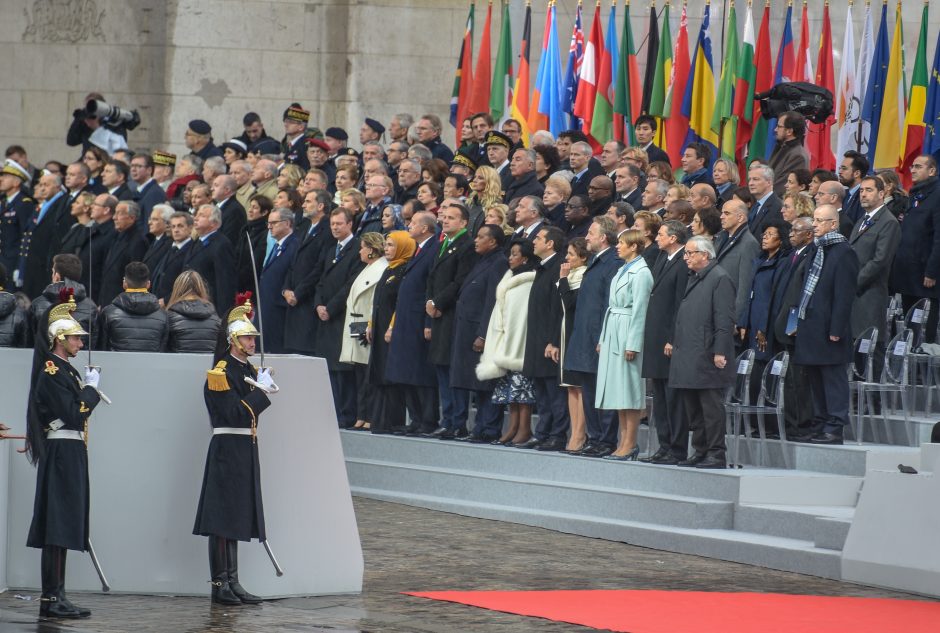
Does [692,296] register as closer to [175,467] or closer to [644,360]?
[644,360]

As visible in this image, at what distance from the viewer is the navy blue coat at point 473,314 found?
15.2m

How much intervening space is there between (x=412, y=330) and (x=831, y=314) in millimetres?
3846

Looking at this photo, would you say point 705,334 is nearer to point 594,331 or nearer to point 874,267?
point 594,331

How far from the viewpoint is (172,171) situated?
69.7 ft

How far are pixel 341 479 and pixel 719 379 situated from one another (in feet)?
11.1

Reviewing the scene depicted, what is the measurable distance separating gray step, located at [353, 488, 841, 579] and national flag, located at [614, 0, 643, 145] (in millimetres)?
7464

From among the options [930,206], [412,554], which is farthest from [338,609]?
[930,206]

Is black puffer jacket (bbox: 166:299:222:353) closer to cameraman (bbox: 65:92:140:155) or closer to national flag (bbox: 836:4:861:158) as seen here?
national flag (bbox: 836:4:861:158)

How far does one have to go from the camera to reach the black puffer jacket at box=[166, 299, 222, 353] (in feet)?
40.4

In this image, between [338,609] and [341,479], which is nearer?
[338,609]

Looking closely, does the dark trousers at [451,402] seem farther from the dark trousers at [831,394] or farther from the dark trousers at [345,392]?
the dark trousers at [831,394]

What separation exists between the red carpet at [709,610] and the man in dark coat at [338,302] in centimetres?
598

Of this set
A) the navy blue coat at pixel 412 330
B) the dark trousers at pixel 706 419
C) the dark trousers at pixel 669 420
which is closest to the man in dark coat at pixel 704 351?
the dark trousers at pixel 706 419

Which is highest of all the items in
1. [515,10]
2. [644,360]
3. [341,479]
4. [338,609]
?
[515,10]
